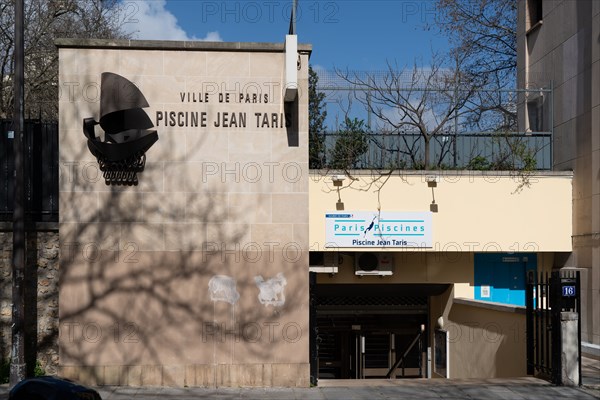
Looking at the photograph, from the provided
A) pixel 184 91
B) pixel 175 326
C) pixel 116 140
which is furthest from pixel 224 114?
pixel 175 326

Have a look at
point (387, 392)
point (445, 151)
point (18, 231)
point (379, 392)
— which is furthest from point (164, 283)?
point (445, 151)

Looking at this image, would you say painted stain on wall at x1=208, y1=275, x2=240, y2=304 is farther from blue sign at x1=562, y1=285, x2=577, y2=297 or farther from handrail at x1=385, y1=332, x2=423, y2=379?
handrail at x1=385, y1=332, x2=423, y2=379

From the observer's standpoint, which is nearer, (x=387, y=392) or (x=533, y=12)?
(x=387, y=392)

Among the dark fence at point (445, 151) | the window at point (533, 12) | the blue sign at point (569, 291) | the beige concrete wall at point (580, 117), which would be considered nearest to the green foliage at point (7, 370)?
the dark fence at point (445, 151)

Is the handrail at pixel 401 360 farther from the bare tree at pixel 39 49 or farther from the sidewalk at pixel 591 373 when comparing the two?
the bare tree at pixel 39 49

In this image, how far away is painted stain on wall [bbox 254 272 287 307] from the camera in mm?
13008

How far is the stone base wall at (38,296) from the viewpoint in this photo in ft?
43.4

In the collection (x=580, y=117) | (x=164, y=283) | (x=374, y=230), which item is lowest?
(x=164, y=283)

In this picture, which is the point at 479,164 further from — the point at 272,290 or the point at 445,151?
the point at 272,290

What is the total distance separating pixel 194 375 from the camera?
1283 cm

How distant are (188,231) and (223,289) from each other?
119 cm

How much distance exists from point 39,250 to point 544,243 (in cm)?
1187

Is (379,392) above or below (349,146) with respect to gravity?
below

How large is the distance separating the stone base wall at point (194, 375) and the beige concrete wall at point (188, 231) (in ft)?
0.06
